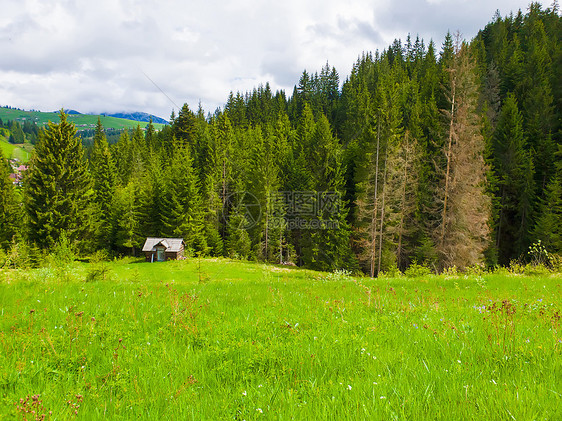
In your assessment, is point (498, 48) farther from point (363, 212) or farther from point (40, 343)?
point (40, 343)

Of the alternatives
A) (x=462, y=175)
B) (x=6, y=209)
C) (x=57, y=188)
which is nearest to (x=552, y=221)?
(x=462, y=175)

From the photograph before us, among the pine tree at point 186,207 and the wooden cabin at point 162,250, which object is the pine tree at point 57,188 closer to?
the wooden cabin at point 162,250

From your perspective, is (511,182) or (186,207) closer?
(511,182)

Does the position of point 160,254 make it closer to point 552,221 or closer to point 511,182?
point 552,221

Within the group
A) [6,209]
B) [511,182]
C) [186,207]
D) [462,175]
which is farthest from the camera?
[186,207]

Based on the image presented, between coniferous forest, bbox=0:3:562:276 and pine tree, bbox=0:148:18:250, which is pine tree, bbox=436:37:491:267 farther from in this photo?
pine tree, bbox=0:148:18:250

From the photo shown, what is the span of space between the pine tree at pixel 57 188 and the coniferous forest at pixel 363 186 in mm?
160

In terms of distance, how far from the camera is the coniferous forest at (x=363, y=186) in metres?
25.0

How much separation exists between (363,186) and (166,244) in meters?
32.8

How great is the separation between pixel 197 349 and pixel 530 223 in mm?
52644

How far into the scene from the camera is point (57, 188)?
38.8 m

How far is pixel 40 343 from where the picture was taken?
3.44m

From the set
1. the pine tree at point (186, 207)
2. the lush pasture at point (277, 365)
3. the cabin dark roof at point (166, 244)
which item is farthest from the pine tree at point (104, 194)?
the lush pasture at point (277, 365)

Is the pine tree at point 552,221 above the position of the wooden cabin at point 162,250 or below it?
Result: above
